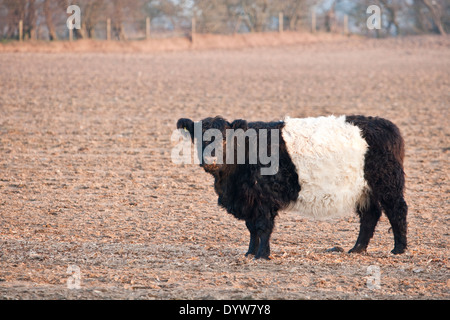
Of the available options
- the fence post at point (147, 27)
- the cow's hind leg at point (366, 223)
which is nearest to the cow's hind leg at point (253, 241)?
the cow's hind leg at point (366, 223)

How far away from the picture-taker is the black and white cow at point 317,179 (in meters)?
6.51

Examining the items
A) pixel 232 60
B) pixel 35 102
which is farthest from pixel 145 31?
pixel 35 102

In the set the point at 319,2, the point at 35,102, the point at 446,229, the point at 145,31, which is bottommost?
the point at 446,229

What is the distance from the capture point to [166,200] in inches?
354

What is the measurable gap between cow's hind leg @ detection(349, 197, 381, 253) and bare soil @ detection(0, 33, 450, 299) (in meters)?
0.17

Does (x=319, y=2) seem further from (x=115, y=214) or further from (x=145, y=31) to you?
(x=115, y=214)

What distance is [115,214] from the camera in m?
8.23

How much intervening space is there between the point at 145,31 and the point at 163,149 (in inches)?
1188

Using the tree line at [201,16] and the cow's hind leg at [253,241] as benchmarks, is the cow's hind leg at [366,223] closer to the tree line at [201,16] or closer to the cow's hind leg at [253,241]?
the cow's hind leg at [253,241]

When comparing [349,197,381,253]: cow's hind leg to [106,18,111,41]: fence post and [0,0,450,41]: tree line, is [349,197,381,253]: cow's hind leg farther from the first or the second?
[106,18,111,41]: fence post

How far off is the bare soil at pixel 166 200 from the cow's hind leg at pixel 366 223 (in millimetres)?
167

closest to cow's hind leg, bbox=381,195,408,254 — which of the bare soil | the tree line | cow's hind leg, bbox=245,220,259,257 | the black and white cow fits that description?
the black and white cow

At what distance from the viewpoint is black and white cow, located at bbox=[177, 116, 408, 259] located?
6.51 meters
